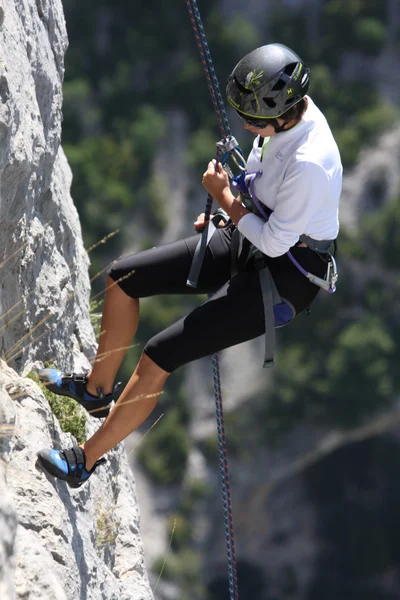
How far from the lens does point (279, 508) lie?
4384 centimetres

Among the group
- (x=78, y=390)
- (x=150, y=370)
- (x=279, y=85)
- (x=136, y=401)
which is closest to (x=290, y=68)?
(x=279, y=85)

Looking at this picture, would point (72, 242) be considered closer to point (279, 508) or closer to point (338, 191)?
point (338, 191)

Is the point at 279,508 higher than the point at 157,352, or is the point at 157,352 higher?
the point at 157,352

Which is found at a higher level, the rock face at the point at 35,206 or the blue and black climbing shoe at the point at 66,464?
the rock face at the point at 35,206

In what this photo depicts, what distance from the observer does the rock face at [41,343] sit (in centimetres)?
471

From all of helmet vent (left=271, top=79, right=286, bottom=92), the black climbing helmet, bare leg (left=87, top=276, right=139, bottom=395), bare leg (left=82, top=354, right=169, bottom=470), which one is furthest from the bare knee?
helmet vent (left=271, top=79, right=286, bottom=92)

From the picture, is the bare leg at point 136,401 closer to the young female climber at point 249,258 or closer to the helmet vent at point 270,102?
the young female climber at point 249,258

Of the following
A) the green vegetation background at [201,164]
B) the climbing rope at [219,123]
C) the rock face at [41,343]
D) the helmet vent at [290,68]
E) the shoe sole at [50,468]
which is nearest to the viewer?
the rock face at [41,343]

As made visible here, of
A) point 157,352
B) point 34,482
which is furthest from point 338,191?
point 34,482

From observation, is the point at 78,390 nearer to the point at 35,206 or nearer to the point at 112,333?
the point at 112,333

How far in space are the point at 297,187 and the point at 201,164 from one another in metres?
40.4

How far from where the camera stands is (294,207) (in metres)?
4.75

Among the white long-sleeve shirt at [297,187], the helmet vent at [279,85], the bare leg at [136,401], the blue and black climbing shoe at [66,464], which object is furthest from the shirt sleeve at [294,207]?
the blue and black climbing shoe at [66,464]

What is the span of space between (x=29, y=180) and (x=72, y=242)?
4.03ft
